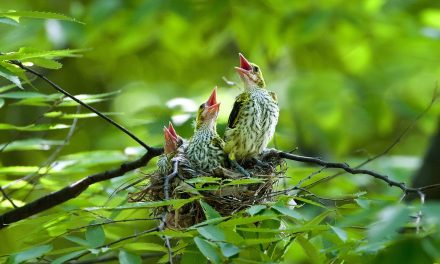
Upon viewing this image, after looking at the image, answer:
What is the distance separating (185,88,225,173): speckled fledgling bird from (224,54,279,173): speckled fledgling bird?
8cm

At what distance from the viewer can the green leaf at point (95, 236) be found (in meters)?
3.33

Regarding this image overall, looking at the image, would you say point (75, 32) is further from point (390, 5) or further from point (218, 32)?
point (390, 5)

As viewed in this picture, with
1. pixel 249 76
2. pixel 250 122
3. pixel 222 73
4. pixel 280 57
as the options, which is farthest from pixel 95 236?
pixel 280 57

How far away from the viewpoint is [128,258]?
131 inches

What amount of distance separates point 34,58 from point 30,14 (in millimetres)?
330

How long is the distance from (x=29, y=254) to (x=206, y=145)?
1983 millimetres

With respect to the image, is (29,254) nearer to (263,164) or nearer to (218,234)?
(218,234)

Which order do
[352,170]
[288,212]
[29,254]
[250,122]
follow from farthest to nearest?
1. [250,122]
2. [352,170]
3. [288,212]
4. [29,254]

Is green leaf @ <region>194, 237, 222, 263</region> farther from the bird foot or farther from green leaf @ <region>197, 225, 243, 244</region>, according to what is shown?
the bird foot

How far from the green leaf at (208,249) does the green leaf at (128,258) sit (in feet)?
1.02

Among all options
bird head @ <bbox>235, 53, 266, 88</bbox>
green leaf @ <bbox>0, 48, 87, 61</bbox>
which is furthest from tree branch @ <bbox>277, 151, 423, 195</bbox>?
green leaf @ <bbox>0, 48, 87, 61</bbox>

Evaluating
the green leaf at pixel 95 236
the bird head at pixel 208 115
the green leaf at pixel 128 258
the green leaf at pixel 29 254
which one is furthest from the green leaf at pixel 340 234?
the bird head at pixel 208 115

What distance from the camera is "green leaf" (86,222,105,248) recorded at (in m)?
3.33

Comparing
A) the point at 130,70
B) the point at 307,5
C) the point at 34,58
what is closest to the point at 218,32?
the point at 307,5
